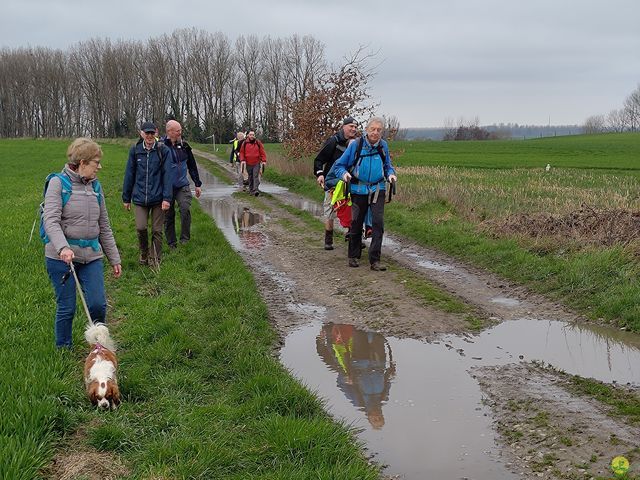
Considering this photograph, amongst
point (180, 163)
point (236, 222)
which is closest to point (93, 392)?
point (180, 163)

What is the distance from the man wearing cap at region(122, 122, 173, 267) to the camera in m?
8.88

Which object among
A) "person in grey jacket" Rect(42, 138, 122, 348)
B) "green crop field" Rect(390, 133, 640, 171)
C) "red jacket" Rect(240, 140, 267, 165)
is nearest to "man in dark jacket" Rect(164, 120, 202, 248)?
"person in grey jacket" Rect(42, 138, 122, 348)

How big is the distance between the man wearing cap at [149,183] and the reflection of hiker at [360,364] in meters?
3.70

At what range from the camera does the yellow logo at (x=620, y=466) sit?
11.4 ft

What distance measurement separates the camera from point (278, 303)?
750 centimetres

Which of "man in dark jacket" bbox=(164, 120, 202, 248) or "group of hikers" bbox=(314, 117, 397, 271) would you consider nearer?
"group of hikers" bbox=(314, 117, 397, 271)

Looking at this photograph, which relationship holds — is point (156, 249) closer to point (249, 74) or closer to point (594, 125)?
point (249, 74)

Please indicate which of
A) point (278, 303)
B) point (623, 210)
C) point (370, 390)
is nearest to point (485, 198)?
point (623, 210)

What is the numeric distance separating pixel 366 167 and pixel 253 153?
387 inches

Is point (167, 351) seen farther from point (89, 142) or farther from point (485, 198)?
point (485, 198)

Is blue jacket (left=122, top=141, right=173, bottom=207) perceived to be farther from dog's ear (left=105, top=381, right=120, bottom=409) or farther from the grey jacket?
dog's ear (left=105, top=381, right=120, bottom=409)

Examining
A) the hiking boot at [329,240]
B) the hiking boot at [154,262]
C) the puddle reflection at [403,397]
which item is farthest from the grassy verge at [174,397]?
the hiking boot at [329,240]

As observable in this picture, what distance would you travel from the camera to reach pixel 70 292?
508cm

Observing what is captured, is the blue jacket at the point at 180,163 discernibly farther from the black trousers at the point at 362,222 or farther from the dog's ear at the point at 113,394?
the dog's ear at the point at 113,394
